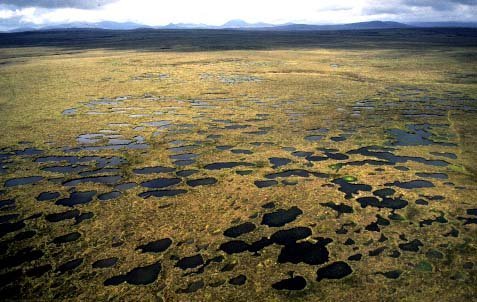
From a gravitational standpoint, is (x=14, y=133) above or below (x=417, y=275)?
above

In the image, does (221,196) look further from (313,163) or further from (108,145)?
(108,145)

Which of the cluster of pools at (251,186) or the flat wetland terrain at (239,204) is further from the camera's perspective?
the cluster of pools at (251,186)

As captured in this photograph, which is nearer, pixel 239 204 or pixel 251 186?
pixel 239 204

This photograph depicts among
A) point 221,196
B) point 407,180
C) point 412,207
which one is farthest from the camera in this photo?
point 407,180

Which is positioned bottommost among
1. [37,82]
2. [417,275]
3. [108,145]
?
[417,275]

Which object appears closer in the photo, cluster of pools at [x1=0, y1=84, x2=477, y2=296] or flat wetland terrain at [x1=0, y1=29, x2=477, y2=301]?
flat wetland terrain at [x1=0, y1=29, x2=477, y2=301]

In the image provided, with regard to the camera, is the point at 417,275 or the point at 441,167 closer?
the point at 417,275

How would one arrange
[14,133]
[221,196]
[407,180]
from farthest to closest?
1. [14,133]
2. [407,180]
3. [221,196]

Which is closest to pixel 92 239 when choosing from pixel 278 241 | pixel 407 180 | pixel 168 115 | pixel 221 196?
pixel 221 196
